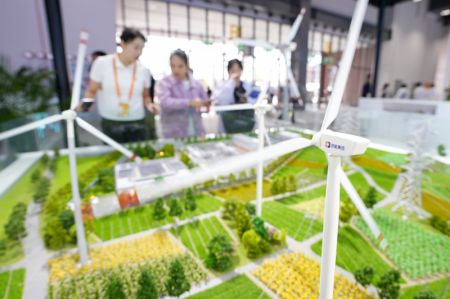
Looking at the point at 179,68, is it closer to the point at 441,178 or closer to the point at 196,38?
the point at 441,178

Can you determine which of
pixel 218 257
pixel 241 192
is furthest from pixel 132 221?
pixel 241 192

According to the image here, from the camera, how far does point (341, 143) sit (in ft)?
14.6

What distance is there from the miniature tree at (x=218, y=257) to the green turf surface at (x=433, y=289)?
482 cm

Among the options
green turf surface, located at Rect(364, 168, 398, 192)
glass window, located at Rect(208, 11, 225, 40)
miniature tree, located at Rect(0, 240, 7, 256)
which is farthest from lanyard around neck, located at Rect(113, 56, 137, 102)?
glass window, located at Rect(208, 11, 225, 40)

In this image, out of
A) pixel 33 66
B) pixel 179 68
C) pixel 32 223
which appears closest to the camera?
pixel 32 223

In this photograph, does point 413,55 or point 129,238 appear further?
point 413,55

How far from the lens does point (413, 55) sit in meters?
49.5

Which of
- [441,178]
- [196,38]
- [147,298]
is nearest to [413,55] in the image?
[196,38]

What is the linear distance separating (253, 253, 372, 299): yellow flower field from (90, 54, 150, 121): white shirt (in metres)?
8.17

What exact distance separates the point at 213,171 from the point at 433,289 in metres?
7.83

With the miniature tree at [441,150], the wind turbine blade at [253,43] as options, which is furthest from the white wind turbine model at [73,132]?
the miniature tree at [441,150]

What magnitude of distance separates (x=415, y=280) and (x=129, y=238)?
933 cm

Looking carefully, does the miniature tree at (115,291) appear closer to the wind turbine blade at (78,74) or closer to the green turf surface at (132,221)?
the green turf surface at (132,221)

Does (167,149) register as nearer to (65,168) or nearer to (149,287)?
(65,168)
